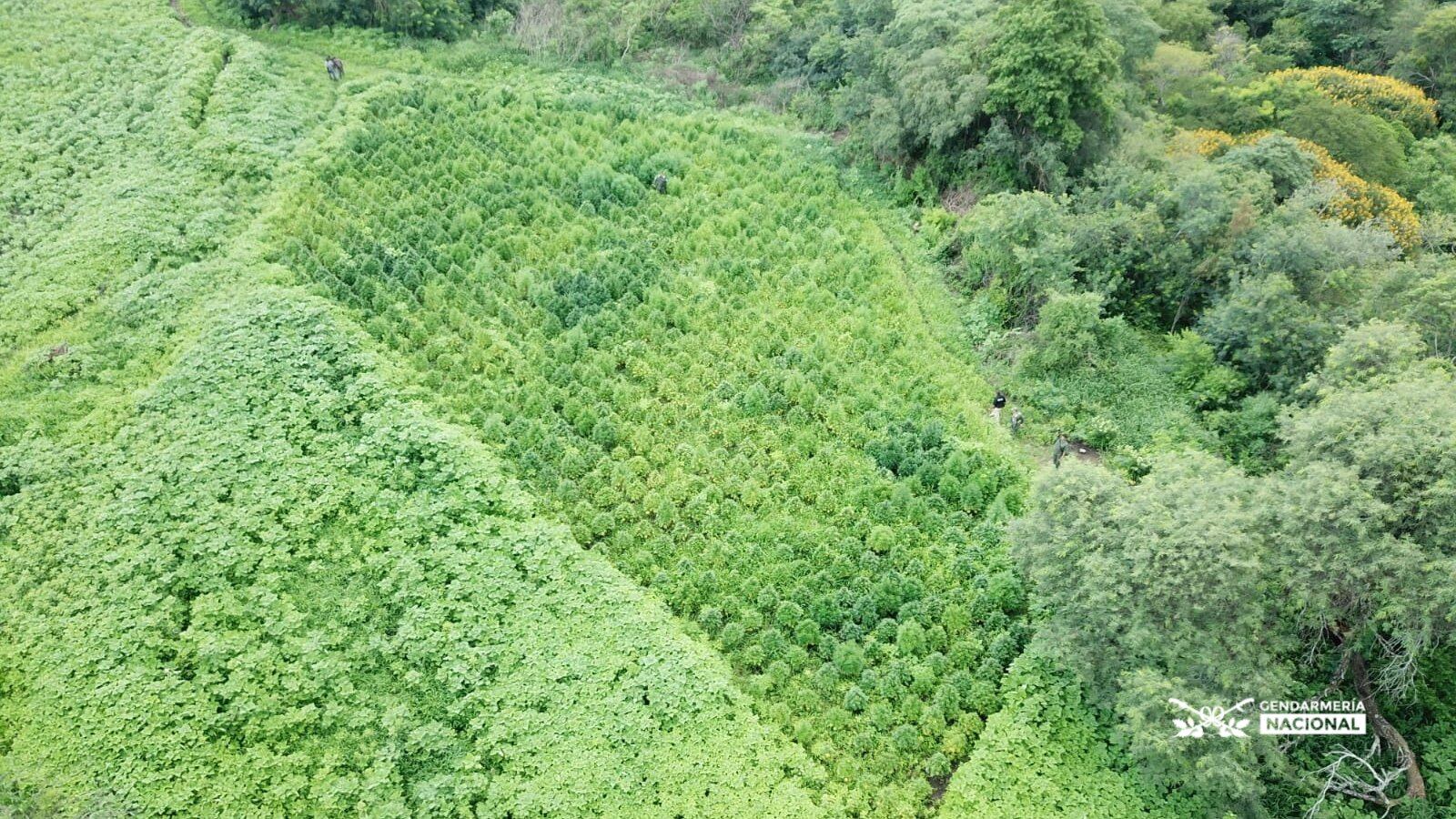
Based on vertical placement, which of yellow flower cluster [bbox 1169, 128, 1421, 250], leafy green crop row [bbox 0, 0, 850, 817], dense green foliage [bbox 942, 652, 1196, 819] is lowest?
dense green foliage [bbox 942, 652, 1196, 819]

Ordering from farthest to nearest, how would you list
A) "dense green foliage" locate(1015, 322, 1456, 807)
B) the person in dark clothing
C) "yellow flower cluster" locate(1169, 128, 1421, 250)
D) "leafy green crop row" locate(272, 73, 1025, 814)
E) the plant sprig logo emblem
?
"yellow flower cluster" locate(1169, 128, 1421, 250), the person in dark clothing, "leafy green crop row" locate(272, 73, 1025, 814), "dense green foliage" locate(1015, 322, 1456, 807), the plant sprig logo emblem

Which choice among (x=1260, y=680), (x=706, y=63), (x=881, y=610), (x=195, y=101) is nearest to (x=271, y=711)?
(x=881, y=610)

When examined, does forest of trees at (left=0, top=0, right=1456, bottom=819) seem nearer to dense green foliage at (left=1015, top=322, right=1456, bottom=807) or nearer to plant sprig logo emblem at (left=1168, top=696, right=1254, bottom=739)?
dense green foliage at (left=1015, top=322, right=1456, bottom=807)

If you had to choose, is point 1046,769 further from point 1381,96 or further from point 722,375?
point 1381,96

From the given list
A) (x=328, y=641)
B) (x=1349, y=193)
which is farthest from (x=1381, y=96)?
(x=328, y=641)

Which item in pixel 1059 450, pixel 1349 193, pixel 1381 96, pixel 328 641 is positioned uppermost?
pixel 1381 96

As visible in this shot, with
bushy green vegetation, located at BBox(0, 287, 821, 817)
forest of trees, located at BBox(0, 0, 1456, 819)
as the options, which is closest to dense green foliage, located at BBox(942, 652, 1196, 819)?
forest of trees, located at BBox(0, 0, 1456, 819)

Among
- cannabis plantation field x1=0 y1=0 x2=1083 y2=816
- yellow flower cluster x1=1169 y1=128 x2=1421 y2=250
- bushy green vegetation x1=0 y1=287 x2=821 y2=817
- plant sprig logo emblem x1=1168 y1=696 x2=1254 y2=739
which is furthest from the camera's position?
yellow flower cluster x1=1169 y1=128 x2=1421 y2=250

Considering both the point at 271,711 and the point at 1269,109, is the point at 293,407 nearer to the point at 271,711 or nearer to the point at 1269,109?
the point at 271,711
